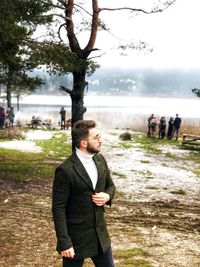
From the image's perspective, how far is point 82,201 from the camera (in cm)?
446

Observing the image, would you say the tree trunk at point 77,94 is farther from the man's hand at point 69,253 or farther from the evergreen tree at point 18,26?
the man's hand at point 69,253

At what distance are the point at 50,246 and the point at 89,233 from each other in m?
3.69

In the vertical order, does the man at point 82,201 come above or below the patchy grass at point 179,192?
above

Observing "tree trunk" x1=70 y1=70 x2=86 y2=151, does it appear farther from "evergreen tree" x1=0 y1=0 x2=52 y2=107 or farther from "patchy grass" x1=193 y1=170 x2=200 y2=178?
"patchy grass" x1=193 y1=170 x2=200 y2=178

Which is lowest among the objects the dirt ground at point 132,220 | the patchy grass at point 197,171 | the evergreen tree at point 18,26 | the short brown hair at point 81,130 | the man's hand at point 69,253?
the patchy grass at point 197,171

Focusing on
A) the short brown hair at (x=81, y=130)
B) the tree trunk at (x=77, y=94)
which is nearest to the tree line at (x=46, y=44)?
the tree trunk at (x=77, y=94)

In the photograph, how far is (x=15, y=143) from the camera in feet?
78.9

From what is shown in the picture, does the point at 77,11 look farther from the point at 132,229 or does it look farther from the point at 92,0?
the point at 132,229

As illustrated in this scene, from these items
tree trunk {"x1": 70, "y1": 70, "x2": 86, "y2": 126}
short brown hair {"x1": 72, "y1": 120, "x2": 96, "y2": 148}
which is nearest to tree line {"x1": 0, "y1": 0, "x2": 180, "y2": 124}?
tree trunk {"x1": 70, "y1": 70, "x2": 86, "y2": 126}

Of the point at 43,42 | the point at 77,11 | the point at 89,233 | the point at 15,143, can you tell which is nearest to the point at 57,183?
the point at 89,233

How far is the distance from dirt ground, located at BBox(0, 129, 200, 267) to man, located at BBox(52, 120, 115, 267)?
2855 millimetres

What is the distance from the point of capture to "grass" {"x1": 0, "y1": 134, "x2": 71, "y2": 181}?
1456cm

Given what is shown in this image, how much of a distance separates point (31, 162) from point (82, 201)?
13.0m

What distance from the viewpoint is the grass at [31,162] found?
1456 cm
